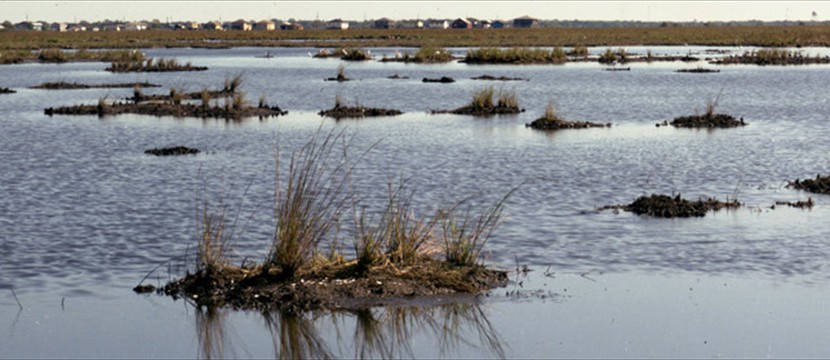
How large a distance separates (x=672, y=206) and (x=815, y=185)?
346 cm

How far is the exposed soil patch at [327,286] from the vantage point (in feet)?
38.9

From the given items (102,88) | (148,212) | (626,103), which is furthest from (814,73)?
(148,212)

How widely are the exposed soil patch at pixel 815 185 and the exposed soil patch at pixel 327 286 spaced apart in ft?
28.3

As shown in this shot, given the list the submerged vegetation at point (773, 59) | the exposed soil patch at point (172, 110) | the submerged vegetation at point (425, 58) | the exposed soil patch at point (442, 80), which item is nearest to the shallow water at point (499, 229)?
the exposed soil patch at point (172, 110)

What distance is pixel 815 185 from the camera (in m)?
19.8

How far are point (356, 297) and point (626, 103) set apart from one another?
2980 centimetres

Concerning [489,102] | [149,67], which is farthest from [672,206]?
[149,67]

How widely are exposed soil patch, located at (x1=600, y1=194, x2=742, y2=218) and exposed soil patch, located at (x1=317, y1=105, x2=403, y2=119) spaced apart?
1844 centimetres

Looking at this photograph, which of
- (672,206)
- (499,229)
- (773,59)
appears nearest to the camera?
(499,229)

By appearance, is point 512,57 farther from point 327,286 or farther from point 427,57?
point 327,286

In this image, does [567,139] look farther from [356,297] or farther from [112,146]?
[356,297]

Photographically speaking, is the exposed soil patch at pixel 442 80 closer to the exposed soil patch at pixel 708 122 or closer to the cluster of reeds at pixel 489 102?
the cluster of reeds at pixel 489 102

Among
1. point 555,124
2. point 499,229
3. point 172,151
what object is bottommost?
point 172,151

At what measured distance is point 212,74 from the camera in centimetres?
5869
